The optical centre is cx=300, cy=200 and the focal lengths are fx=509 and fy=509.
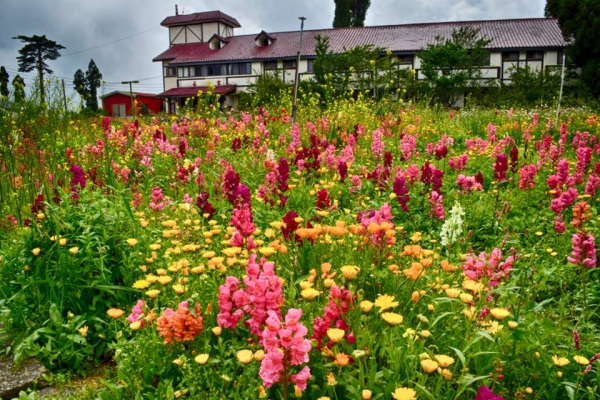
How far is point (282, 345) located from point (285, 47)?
4679 cm

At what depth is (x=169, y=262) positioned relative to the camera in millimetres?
3217

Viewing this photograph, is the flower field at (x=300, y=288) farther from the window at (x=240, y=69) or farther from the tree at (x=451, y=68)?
the window at (x=240, y=69)

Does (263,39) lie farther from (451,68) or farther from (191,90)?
(451,68)

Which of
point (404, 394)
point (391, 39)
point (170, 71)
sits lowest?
point (404, 394)

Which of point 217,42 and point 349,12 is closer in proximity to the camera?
point 217,42

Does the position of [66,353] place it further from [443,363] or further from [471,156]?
[471,156]

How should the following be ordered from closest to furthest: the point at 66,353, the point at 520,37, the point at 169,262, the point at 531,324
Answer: the point at 531,324, the point at 66,353, the point at 169,262, the point at 520,37

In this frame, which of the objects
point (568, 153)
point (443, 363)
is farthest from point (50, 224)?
point (568, 153)

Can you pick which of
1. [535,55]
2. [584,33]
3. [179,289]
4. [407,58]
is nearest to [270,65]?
[407,58]

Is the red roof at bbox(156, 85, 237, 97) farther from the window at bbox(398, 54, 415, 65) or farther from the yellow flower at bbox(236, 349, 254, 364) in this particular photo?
the yellow flower at bbox(236, 349, 254, 364)

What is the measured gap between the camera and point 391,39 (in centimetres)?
→ 4325

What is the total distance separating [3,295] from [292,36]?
47.4 metres

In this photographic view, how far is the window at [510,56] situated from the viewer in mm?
39844

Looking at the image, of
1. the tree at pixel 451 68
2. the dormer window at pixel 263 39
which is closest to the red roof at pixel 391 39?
the dormer window at pixel 263 39
